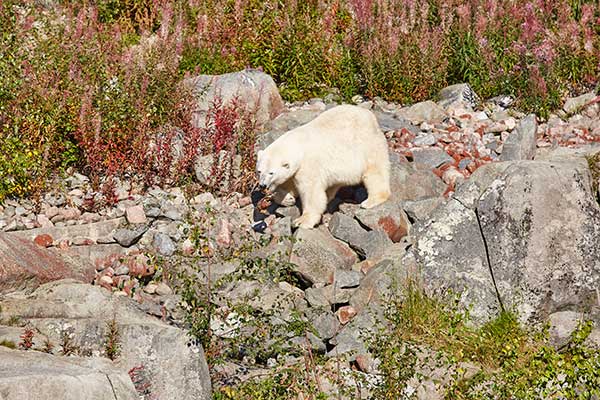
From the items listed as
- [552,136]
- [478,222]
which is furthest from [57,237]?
[552,136]

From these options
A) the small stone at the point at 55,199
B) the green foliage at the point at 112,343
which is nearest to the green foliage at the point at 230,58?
the small stone at the point at 55,199

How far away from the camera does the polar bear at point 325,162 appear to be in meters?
9.20

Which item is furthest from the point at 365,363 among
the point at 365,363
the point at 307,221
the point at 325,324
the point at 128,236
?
the point at 128,236

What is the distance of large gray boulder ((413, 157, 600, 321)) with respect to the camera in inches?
309

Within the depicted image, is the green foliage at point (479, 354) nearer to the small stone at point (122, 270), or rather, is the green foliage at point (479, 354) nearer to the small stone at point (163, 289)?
the small stone at point (163, 289)

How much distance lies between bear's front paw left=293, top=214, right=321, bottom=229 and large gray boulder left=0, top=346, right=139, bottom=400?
146 inches

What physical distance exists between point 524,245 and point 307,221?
7.26 ft

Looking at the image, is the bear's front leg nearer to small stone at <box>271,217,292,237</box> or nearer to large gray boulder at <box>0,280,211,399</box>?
small stone at <box>271,217,292,237</box>

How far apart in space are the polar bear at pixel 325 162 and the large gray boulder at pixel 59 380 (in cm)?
386

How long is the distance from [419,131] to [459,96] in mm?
1070

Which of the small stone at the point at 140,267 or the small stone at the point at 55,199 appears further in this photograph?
the small stone at the point at 55,199

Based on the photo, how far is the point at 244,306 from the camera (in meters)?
6.95

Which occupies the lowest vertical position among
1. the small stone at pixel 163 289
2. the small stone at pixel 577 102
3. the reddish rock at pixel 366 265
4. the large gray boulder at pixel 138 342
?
the small stone at pixel 577 102

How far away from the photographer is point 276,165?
359 inches
